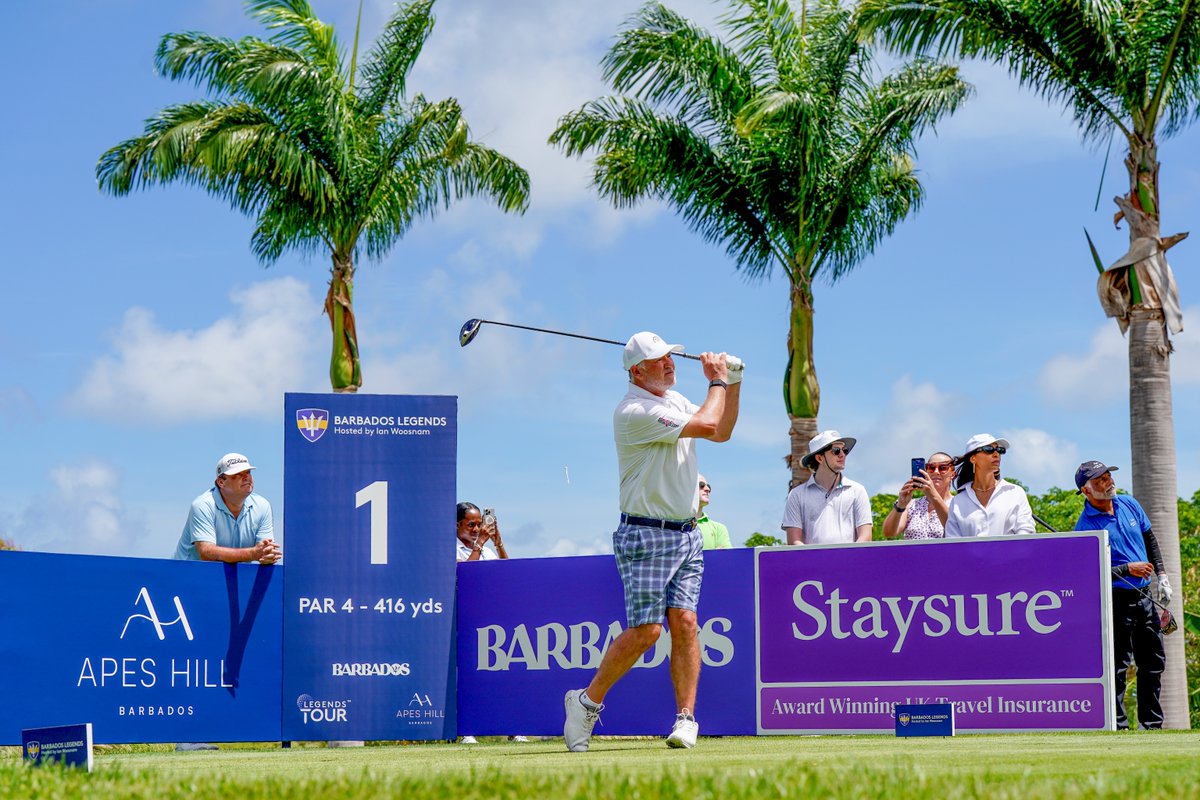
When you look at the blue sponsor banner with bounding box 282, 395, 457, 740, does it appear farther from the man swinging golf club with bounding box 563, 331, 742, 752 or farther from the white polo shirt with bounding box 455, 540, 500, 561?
the man swinging golf club with bounding box 563, 331, 742, 752

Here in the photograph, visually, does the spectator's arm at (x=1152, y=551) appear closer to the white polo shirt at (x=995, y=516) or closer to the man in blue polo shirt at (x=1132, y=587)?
the man in blue polo shirt at (x=1132, y=587)

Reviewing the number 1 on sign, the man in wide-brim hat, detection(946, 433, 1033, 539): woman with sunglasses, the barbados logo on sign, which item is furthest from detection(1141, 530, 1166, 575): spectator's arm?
the barbados logo on sign

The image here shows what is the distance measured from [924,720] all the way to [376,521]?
385cm

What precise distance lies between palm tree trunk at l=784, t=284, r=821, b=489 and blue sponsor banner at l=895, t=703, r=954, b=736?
43.8ft

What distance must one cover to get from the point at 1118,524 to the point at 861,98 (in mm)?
12189

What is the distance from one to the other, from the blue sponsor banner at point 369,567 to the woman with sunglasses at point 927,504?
307 centimetres

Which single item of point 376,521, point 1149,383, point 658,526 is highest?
point 1149,383

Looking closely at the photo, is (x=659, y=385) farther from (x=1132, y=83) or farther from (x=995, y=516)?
(x=1132, y=83)

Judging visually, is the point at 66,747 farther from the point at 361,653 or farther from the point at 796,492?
the point at 796,492

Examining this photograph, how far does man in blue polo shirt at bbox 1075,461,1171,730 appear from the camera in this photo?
10117 millimetres

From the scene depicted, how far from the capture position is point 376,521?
1020 centimetres

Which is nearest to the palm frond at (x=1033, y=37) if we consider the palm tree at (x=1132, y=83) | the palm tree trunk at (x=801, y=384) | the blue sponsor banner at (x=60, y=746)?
the palm tree at (x=1132, y=83)

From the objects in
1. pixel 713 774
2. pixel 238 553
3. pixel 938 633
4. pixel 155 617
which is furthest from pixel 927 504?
pixel 713 774

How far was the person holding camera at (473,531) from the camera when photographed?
40.1 feet
